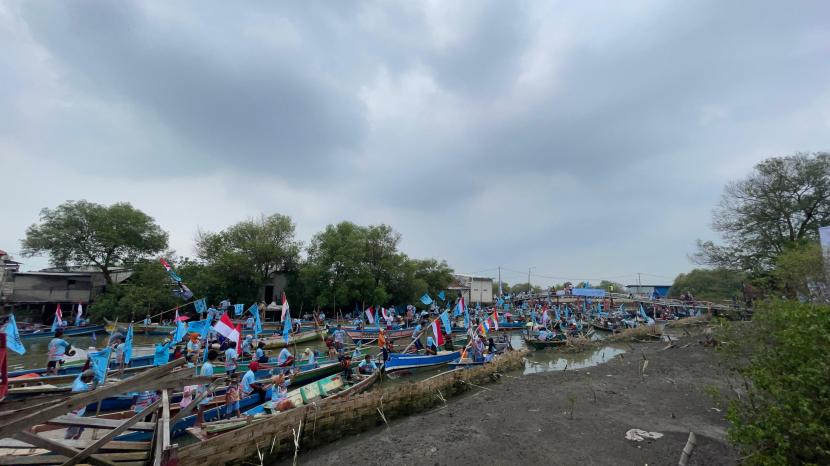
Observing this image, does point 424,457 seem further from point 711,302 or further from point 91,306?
point 711,302

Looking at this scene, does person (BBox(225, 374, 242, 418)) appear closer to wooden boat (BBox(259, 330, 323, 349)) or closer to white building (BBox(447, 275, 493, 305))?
wooden boat (BBox(259, 330, 323, 349))

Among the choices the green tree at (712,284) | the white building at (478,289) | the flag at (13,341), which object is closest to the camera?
the flag at (13,341)

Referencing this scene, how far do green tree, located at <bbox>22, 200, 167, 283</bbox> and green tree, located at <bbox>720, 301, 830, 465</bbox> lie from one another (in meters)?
54.9

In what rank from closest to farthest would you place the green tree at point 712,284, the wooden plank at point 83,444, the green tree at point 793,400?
the green tree at point 793,400 → the wooden plank at point 83,444 → the green tree at point 712,284

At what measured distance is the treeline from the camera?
41.3 m

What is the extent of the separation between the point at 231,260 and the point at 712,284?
79.1m

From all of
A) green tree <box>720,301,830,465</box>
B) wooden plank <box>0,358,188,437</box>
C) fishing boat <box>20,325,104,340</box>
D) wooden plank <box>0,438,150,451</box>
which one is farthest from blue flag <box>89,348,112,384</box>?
fishing boat <box>20,325,104,340</box>

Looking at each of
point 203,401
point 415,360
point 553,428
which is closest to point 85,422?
point 203,401

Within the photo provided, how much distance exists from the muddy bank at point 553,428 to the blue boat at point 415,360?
14.4ft

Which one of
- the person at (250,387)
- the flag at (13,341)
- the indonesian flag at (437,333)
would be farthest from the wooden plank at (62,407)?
the indonesian flag at (437,333)

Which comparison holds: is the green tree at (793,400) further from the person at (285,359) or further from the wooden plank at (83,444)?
the person at (285,359)

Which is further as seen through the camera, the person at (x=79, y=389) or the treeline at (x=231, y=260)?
the treeline at (x=231, y=260)

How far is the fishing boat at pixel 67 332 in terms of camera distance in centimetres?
3172

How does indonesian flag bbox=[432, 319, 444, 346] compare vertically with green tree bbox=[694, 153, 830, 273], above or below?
below
